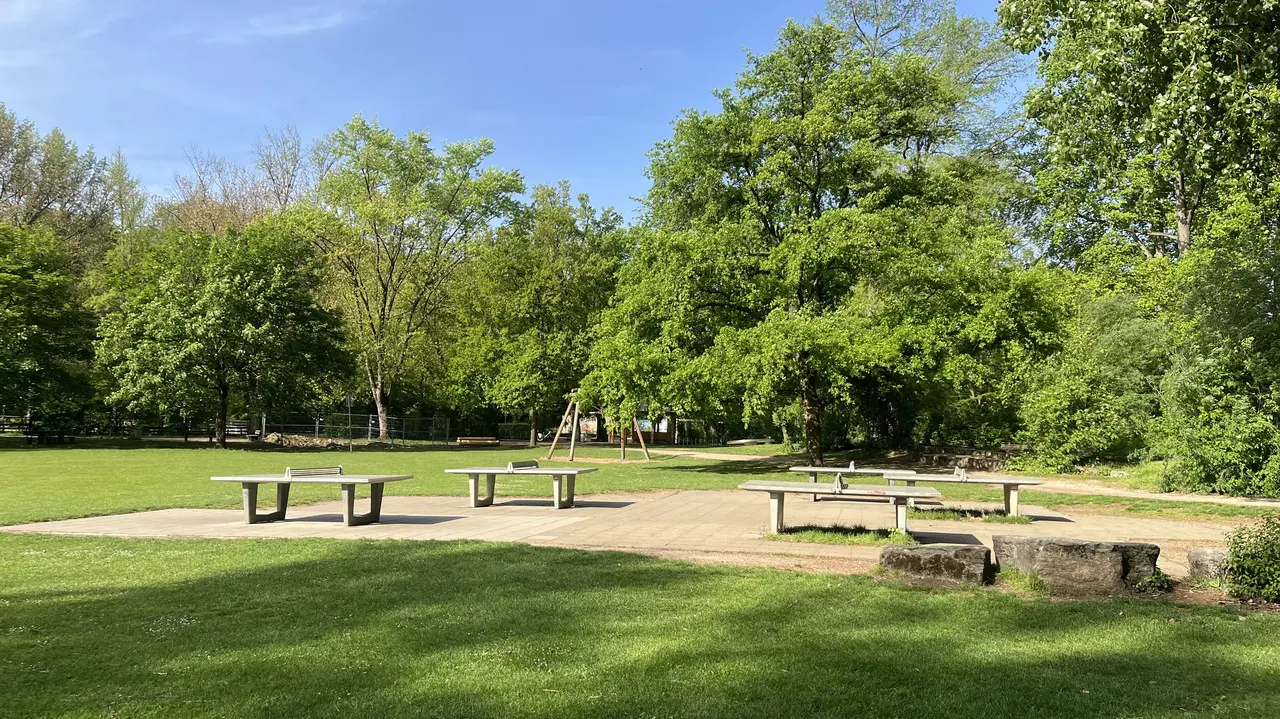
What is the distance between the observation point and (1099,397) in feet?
65.0

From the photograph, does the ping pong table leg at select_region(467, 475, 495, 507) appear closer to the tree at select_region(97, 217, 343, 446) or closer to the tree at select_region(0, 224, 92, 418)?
the tree at select_region(97, 217, 343, 446)

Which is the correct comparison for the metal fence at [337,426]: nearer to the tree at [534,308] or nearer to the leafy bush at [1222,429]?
the tree at [534,308]

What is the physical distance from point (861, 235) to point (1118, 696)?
17288 mm

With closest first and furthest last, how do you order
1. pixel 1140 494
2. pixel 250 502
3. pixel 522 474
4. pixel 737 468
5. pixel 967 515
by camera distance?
pixel 250 502, pixel 967 515, pixel 522 474, pixel 1140 494, pixel 737 468

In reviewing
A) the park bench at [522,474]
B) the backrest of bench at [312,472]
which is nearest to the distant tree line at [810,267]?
the park bench at [522,474]

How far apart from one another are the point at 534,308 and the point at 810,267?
72.5 ft

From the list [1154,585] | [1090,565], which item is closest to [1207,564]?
[1154,585]

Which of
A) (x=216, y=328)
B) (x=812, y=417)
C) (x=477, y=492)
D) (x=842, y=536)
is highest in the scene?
(x=216, y=328)

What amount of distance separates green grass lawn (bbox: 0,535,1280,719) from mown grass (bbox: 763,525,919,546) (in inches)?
86.5

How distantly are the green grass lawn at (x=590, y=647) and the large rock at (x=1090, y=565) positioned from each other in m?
0.43

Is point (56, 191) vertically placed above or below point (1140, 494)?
above

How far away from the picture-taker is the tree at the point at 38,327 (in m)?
29.7

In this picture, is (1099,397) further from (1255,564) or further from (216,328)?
(216,328)

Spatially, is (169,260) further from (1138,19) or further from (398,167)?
(1138,19)
